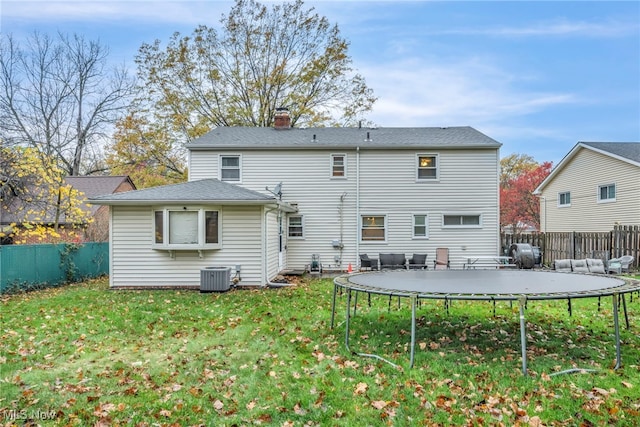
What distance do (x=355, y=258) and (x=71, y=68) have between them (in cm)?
1952

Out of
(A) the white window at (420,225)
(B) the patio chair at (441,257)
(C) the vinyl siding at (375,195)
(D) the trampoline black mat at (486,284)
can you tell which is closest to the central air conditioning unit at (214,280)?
(D) the trampoline black mat at (486,284)

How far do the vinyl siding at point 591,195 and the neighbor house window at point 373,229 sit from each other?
10.5 meters

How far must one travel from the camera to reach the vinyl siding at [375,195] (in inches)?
601

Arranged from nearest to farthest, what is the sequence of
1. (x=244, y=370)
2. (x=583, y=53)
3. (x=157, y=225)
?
1. (x=244, y=370)
2. (x=157, y=225)
3. (x=583, y=53)

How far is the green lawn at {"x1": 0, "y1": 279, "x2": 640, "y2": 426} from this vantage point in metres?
3.54

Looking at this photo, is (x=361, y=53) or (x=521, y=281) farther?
(x=361, y=53)

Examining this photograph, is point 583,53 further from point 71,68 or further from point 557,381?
point 71,68

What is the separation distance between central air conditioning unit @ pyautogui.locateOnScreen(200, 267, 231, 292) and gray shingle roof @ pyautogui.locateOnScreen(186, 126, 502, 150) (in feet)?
20.3

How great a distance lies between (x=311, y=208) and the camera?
15.4 m

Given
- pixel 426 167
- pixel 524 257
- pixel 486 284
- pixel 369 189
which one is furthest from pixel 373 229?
pixel 486 284

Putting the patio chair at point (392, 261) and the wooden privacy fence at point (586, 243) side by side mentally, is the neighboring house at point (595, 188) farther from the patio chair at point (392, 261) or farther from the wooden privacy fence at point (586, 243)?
the patio chair at point (392, 261)

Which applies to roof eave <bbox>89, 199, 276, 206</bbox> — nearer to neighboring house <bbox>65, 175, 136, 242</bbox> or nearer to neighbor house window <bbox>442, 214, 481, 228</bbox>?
neighbor house window <bbox>442, 214, 481, 228</bbox>

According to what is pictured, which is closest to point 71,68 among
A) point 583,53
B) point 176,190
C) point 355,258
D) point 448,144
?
point 176,190

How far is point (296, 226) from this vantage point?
15461 mm
